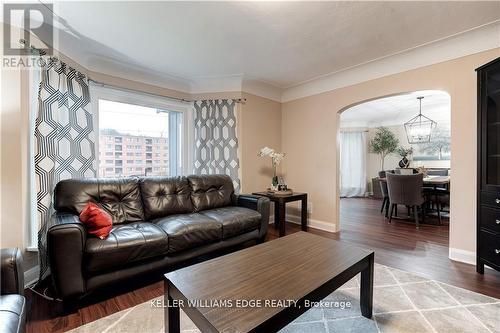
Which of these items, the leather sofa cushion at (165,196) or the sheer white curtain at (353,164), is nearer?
the leather sofa cushion at (165,196)

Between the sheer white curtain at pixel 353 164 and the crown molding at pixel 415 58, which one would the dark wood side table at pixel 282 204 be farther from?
the sheer white curtain at pixel 353 164

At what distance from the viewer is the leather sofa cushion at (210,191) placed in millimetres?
2984

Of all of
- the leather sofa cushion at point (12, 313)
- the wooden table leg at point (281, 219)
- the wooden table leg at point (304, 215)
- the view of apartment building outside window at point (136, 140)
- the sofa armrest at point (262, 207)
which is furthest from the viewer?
the wooden table leg at point (304, 215)

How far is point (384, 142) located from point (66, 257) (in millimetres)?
7797

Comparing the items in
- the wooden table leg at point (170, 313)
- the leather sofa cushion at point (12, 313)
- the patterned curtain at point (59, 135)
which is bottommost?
the wooden table leg at point (170, 313)

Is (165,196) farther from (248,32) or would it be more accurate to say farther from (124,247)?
(248,32)

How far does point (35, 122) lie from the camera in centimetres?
213

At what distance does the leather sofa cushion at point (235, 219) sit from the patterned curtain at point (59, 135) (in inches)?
58.9

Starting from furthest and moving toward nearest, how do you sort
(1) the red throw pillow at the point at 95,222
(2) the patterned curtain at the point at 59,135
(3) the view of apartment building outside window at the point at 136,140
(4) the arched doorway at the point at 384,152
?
(4) the arched doorway at the point at 384,152 < (3) the view of apartment building outside window at the point at 136,140 < (2) the patterned curtain at the point at 59,135 < (1) the red throw pillow at the point at 95,222

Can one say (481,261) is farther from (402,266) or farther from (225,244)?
(225,244)

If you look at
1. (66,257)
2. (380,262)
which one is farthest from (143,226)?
(380,262)

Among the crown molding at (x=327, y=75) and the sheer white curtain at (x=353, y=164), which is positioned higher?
the crown molding at (x=327, y=75)

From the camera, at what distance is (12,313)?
3.31ft

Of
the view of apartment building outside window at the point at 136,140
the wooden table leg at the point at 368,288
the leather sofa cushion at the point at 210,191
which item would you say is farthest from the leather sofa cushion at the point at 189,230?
the wooden table leg at the point at 368,288
